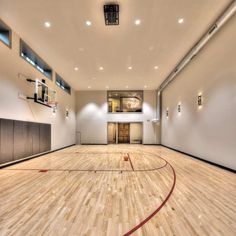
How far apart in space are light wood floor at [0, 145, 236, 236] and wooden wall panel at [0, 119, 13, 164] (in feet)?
3.46

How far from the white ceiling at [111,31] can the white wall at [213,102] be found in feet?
2.56

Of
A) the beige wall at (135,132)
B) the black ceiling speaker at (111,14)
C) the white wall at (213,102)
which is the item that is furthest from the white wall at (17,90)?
the beige wall at (135,132)

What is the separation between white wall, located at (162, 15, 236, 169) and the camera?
4840mm

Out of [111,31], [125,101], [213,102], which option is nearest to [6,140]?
[111,31]

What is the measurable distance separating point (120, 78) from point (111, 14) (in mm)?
6362

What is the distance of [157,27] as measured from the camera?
5457 millimetres

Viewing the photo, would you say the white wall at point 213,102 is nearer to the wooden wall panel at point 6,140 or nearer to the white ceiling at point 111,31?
the white ceiling at point 111,31

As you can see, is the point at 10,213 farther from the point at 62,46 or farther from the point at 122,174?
the point at 62,46

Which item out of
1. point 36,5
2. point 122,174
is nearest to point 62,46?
point 36,5

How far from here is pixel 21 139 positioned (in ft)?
20.8

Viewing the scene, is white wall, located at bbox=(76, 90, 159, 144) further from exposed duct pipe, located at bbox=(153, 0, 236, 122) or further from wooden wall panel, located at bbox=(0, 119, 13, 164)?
wooden wall panel, located at bbox=(0, 119, 13, 164)

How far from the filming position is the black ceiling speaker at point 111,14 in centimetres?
446

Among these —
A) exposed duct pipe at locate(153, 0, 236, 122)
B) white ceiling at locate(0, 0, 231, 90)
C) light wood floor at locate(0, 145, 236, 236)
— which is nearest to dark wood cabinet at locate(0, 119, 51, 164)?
light wood floor at locate(0, 145, 236, 236)

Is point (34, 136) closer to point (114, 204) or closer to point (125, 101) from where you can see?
point (114, 204)
